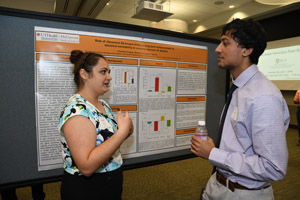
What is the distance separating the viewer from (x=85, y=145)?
853 millimetres

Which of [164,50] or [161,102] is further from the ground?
[164,50]

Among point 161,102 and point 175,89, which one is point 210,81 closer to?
point 175,89

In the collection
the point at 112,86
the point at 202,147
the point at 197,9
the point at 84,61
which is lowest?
the point at 202,147

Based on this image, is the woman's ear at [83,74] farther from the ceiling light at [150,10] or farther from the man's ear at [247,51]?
the ceiling light at [150,10]

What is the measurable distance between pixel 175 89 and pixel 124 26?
0.69 metres

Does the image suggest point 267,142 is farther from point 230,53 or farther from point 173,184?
point 173,184

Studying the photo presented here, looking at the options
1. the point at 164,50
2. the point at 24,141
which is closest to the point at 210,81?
the point at 164,50

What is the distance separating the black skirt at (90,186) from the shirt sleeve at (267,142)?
2.23 feet

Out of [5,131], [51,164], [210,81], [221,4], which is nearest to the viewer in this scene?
[5,131]

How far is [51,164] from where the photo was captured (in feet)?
4.10

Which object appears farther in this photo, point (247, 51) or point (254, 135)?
point (247, 51)

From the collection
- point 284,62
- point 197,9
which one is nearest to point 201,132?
point 284,62

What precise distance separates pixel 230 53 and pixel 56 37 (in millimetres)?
1116

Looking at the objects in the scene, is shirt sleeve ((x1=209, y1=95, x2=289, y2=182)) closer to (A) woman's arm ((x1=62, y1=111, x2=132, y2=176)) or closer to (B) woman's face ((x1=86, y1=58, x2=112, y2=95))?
(A) woman's arm ((x1=62, y1=111, x2=132, y2=176))
